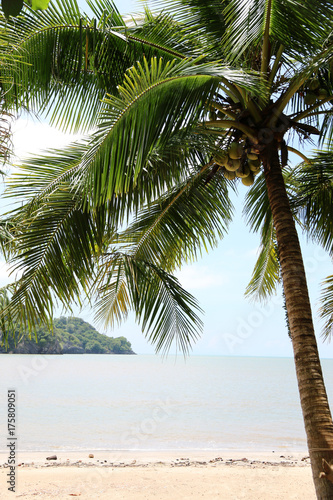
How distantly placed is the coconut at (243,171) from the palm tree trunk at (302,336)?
26cm

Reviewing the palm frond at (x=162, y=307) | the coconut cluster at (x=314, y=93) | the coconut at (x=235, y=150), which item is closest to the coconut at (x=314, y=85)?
the coconut cluster at (x=314, y=93)

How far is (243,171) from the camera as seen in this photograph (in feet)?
15.0

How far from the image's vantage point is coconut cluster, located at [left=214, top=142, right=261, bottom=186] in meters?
4.32

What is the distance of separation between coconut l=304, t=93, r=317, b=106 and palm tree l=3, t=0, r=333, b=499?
1 centimetres

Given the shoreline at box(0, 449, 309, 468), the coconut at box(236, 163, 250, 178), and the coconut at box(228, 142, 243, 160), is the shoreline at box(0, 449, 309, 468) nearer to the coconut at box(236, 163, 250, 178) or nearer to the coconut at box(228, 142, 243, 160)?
the coconut at box(236, 163, 250, 178)

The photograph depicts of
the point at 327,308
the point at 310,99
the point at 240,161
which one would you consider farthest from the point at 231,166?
the point at 327,308

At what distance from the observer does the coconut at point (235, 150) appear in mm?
4301

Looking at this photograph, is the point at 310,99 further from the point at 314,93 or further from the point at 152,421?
the point at 152,421

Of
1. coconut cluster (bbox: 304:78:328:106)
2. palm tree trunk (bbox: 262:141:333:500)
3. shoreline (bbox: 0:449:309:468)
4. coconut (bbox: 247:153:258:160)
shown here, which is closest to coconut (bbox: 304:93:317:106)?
coconut cluster (bbox: 304:78:328:106)

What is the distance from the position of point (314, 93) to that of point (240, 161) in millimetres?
1037

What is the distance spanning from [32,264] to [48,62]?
1.85 m

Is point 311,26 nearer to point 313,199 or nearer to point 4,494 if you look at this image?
point 313,199

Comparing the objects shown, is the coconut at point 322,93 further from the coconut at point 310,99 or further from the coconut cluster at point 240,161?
the coconut cluster at point 240,161

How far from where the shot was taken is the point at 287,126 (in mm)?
4344
